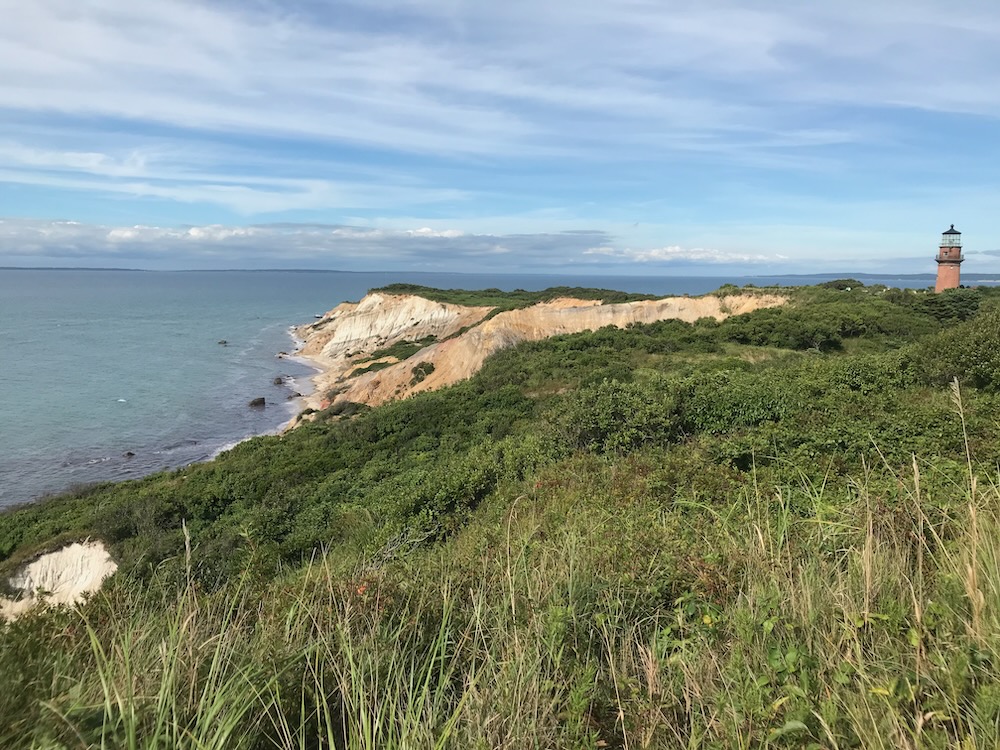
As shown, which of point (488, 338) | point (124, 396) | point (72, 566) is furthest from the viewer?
point (124, 396)

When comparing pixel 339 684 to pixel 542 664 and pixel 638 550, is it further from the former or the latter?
pixel 638 550

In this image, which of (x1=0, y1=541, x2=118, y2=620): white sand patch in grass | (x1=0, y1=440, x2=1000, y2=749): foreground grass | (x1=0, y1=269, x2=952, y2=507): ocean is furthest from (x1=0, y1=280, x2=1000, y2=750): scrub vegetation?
(x1=0, y1=269, x2=952, y2=507): ocean

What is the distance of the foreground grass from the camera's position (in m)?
2.08

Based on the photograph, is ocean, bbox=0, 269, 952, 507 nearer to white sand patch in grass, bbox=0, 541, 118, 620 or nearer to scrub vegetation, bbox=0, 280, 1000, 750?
white sand patch in grass, bbox=0, 541, 118, 620

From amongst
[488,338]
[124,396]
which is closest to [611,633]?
[488,338]

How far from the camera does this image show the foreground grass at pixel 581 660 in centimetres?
208

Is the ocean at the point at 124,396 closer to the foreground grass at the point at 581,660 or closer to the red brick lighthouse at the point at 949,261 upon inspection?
the foreground grass at the point at 581,660

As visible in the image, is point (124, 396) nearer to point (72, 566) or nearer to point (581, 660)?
point (72, 566)

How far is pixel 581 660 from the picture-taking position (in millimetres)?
3012

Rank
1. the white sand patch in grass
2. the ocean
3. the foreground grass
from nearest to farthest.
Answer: the foreground grass → the white sand patch in grass → the ocean

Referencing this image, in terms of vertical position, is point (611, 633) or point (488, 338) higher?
→ point (488, 338)

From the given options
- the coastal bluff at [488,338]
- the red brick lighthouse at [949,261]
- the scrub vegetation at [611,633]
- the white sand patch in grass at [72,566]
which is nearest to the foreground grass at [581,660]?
the scrub vegetation at [611,633]

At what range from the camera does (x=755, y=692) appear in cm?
227

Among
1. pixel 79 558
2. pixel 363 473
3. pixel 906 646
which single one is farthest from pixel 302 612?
pixel 79 558
